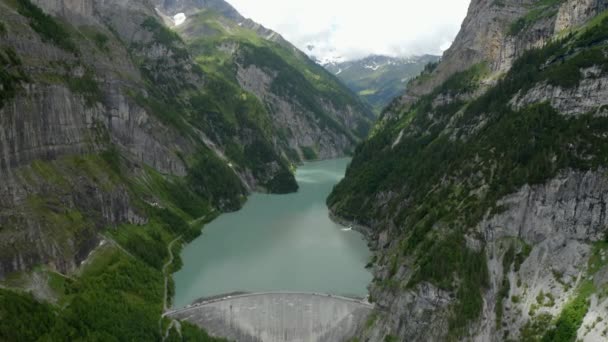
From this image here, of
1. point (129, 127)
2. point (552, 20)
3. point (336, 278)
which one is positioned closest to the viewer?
point (336, 278)

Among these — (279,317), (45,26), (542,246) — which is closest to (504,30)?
(542,246)

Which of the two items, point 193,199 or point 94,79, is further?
point 193,199

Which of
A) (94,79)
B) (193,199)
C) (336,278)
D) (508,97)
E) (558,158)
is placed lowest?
(336,278)

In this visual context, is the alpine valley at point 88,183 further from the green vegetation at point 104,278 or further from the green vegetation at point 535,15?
the green vegetation at point 535,15

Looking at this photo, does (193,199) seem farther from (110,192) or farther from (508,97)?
(508,97)

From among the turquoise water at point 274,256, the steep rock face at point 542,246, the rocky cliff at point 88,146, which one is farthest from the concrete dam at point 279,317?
the rocky cliff at point 88,146

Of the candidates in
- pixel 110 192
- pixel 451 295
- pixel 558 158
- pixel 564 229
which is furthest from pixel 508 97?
pixel 110 192

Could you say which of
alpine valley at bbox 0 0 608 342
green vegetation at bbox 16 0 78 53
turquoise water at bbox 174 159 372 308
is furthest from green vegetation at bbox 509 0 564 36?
green vegetation at bbox 16 0 78 53

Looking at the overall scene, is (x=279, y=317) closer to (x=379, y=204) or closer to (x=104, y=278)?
(x=104, y=278)
